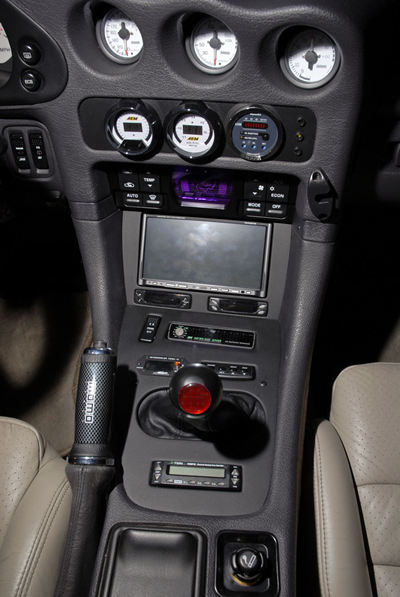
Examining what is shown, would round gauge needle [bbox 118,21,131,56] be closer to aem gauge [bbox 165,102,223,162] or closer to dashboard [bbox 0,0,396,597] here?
dashboard [bbox 0,0,396,597]

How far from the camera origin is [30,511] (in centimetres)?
124

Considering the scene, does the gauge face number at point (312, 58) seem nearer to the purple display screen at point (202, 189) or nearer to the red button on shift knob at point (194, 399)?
the purple display screen at point (202, 189)

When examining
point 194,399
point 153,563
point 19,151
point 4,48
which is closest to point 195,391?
point 194,399

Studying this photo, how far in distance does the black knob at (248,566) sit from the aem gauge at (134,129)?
3.43 ft

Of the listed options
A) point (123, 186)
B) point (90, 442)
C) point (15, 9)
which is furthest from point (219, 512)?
point (15, 9)

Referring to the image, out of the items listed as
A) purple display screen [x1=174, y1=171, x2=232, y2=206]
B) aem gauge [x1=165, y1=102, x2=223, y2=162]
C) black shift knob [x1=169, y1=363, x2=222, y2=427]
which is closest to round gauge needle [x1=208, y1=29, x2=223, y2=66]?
aem gauge [x1=165, y1=102, x2=223, y2=162]

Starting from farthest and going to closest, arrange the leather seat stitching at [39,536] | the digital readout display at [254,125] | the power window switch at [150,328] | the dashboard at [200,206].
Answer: the power window switch at [150,328], the digital readout display at [254,125], the dashboard at [200,206], the leather seat stitching at [39,536]

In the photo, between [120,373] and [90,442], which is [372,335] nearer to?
[120,373]

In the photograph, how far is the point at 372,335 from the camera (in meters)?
2.33

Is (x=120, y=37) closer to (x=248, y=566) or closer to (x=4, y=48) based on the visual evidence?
(x=4, y=48)

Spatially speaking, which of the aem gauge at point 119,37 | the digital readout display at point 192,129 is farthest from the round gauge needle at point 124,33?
the digital readout display at point 192,129

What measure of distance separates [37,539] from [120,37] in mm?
1235

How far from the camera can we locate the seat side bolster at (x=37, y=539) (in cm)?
111

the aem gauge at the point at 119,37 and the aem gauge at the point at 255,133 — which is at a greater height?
the aem gauge at the point at 119,37
